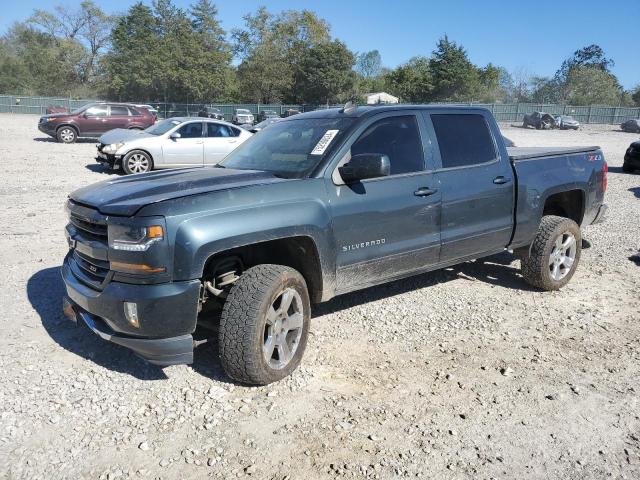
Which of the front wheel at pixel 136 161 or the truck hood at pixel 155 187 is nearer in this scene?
the truck hood at pixel 155 187

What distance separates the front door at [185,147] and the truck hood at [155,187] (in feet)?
32.8

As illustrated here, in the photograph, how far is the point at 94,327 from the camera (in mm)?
3479

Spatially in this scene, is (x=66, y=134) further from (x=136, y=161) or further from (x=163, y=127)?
(x=136, y=161)

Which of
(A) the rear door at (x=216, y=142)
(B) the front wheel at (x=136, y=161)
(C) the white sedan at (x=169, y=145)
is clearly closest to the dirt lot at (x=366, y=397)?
(B) the front wheel at (x=136, y=161)

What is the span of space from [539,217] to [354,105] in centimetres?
228

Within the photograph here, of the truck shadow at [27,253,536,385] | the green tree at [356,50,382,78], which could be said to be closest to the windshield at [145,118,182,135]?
the truck shadow at [27,253,536,385]

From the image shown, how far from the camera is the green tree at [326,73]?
57875 millimetres

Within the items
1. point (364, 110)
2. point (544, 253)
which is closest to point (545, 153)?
point (544, 253)

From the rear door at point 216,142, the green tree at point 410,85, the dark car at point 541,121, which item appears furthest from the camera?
the green tree at point 410,85

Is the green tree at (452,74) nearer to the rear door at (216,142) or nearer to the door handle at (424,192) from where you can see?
the rear door at (216,142)

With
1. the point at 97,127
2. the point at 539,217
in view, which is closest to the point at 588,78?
the point at 97,127

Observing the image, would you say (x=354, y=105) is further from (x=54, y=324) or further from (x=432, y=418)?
(x=54, y=324)

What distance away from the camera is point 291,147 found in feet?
14.5

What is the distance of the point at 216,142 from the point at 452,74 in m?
51.3
